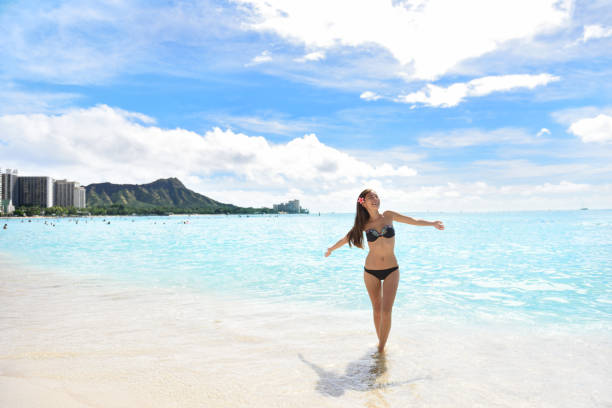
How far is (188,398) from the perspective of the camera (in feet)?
15.3

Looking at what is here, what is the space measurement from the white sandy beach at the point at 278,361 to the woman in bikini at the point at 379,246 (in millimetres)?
987

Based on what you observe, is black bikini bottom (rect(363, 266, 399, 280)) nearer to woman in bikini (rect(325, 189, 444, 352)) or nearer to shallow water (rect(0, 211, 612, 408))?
woman in bikini (rect(325, 189, 444, 352))

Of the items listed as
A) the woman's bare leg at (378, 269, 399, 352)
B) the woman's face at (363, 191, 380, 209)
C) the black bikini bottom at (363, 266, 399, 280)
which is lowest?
the woman's bare leg at (378, 269, 399, 352)

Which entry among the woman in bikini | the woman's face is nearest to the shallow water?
the woman in bikini

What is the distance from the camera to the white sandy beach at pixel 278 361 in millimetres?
4754

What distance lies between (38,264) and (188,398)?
19986 mm

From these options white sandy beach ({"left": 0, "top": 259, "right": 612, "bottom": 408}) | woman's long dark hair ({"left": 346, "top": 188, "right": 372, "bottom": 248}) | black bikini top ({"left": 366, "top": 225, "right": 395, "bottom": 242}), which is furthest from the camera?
woman's long dark hair ({"left": 346, "top": 188, "right": 372, "bottom": 248})

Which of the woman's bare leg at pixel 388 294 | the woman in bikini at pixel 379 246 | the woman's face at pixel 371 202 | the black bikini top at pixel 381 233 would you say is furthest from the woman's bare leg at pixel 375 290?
the woman's face at pixel 371 202

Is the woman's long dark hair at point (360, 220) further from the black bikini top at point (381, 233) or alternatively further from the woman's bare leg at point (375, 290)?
the woman's bare leg at point (375, 290)

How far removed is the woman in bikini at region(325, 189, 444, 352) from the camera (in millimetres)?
5922

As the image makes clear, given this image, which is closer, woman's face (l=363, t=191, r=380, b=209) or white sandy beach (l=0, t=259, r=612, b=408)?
white sandy beach (l=0, t=259, r=612, b=408)

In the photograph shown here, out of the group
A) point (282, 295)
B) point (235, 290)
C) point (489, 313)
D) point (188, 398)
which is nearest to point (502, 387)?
point (188, 398)

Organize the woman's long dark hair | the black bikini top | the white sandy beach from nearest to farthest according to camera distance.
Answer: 1. the white sandy beach
2. the black bikini top
3. the woman's long dark hair

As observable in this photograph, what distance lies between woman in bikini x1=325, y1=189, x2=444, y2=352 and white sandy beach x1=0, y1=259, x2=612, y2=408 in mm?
987
